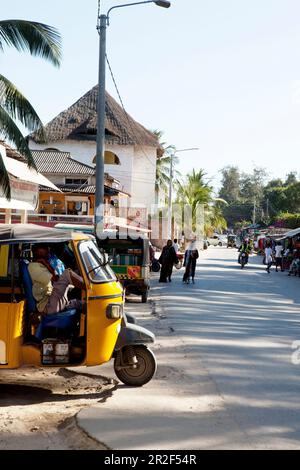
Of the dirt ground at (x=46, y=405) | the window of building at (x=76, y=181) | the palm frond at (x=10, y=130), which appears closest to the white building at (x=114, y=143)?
the window of building at (x=76, y=181)

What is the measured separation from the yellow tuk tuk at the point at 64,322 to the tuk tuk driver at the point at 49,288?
2.5 inches

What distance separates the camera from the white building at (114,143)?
55750 millimetres

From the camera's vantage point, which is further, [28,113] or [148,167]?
[148,167]

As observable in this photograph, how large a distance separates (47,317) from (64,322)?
0.20 m

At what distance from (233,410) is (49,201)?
34.0 meters

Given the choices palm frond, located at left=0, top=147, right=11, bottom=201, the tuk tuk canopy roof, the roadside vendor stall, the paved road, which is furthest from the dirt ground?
the roadside vendor stall

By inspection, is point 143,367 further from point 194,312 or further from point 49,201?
point 49,201

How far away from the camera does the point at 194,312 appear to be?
52.4 feet

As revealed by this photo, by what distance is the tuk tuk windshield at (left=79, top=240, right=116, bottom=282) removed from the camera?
7.80 m

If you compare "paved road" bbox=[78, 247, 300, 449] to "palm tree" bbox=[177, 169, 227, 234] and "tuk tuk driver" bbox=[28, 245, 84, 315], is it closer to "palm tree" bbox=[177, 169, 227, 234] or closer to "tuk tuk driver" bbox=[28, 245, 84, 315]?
"tuk tuk driver" bbox=[28, 245, 84, 315]

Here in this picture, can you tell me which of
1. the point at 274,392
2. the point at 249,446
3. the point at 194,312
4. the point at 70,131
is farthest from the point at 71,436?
the point at 70,131

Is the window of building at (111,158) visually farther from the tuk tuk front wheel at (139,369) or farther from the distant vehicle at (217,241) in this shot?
the tuk tuk front wheel at (139,369)

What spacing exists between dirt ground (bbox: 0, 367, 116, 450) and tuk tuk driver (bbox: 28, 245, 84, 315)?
38.8 inches

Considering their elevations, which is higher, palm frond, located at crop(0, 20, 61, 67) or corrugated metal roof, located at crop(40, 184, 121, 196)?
palm frond, located at crop(0, 20, 61, 67)
